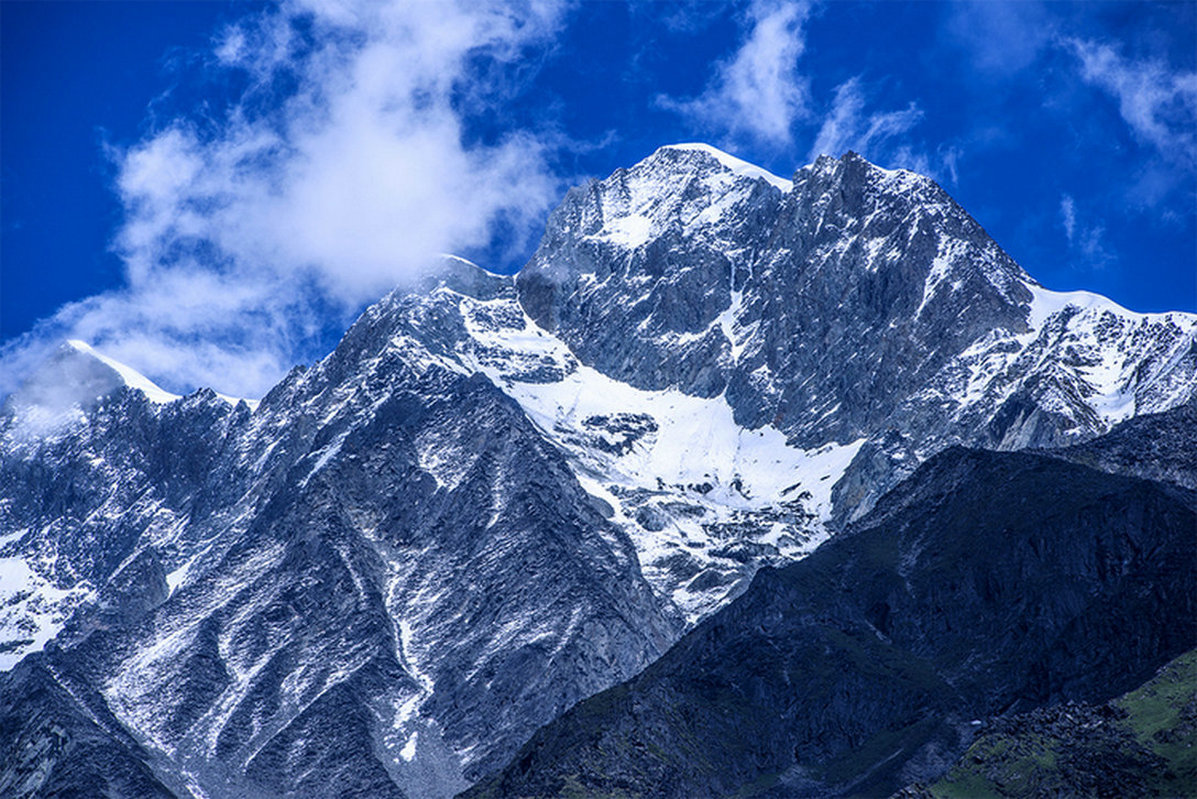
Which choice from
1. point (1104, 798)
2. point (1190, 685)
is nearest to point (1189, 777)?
point (1104, 798)

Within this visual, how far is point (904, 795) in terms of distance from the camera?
180375mm

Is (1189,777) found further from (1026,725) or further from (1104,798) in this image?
(1026,725)

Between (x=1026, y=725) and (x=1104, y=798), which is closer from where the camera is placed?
(x=1104, y=798)

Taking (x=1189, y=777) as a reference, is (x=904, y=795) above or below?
above

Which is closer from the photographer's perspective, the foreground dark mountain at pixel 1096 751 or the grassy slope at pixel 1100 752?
the foreground dark mountain at pixel 1096 751

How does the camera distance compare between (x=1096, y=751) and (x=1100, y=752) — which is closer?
(x=1100, y=752)

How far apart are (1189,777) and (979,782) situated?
20.9 m

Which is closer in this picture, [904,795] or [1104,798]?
[1104,798]

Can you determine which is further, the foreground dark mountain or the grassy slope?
the grassy slope

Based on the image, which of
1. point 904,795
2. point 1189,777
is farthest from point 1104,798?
point 904,795

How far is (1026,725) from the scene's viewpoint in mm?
186750

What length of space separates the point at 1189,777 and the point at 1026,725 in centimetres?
2144

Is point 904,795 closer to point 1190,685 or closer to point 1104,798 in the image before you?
point 1104,798

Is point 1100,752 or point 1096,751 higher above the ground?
point 1096,751
